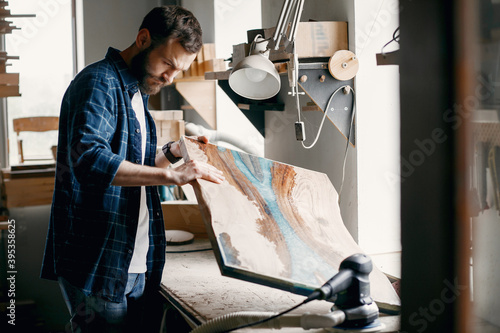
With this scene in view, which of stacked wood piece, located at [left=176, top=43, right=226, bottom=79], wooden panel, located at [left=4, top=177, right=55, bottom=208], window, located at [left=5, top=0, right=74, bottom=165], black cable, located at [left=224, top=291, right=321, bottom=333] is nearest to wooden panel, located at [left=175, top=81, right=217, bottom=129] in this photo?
stacked wood piece, located at [left=176, top=43, right=226, bottom=79]

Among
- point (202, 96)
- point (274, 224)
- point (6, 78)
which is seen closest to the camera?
point (274, 224)

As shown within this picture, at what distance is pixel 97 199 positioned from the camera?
1.62 m

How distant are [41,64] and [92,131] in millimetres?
4095

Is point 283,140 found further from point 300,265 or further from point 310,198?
point 300,265

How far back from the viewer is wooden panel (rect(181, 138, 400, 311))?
1.21 m

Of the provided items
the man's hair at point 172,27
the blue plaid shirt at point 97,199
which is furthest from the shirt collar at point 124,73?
the man's hair at point 172,27

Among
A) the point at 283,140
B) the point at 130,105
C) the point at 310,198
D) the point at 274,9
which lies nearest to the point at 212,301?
the point at 310,198

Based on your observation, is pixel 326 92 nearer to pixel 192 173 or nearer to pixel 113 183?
pixel 192 173

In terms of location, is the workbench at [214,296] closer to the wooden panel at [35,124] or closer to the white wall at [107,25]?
the wooden panel at [35,124]

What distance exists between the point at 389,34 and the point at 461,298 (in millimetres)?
1661

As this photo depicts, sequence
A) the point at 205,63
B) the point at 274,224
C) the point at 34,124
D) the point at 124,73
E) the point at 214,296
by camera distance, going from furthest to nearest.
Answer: the point at 34,124 < the point at 205,63 < the point at 124,73 < the point at 214,296 < the point at 274,224

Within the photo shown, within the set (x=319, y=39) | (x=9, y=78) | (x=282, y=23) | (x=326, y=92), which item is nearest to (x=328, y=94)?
(x=326, y=92)

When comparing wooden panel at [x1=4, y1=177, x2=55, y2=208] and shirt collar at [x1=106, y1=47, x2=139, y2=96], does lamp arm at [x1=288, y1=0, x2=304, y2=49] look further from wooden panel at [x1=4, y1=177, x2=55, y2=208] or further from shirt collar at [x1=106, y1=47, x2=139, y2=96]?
wooden panel at [x1=4, y1=177, x2=55, y2=208]

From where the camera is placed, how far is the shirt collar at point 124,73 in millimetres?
1704
